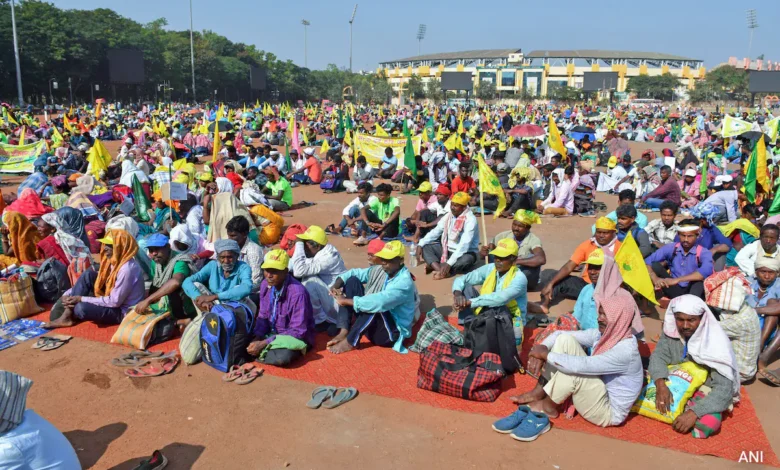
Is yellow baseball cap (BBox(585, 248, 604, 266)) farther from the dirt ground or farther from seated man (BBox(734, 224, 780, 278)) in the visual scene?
seated man (BBox(734, 224, 780, 278))

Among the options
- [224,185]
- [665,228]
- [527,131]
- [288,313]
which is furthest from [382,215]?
[527,131]

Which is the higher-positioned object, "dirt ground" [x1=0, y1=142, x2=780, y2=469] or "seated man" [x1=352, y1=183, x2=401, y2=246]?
"seated man" [x1=352, y1=183, x2=401, y2=246]

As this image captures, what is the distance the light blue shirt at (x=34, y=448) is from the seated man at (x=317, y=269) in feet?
9.37

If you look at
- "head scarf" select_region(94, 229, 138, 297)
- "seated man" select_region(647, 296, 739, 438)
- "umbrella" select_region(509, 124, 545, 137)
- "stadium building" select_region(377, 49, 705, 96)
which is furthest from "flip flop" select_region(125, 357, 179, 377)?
"stadium building" select_region(377, 49, 705, 96)

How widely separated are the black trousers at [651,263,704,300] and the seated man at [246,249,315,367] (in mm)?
3597

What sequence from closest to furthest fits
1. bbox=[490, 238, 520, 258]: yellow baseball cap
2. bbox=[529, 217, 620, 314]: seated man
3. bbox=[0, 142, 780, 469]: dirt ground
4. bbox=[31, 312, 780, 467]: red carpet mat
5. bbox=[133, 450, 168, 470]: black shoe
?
1. bbox=[133, 450, 168, 470]: black shoe
2. bbox=[0, 142, 780, 469]: dirt ground
3. bbox=[31, 312, 780, 467]: red carpet mat
4. bbox=[490, 238, 520, 258]: yellow baseball cap
5. bbox=[529, 217, 620, 314]: seated man

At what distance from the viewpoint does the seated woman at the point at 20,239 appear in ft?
22.2

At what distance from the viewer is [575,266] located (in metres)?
6.18

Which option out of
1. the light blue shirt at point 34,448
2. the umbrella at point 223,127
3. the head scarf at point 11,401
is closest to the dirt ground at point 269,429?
the light blue shirt at point 34,448

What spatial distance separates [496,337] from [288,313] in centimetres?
173

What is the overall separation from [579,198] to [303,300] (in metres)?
7.41

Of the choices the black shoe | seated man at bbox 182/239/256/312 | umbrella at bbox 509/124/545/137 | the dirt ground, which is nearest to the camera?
the black shoe

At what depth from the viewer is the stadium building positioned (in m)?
88.4

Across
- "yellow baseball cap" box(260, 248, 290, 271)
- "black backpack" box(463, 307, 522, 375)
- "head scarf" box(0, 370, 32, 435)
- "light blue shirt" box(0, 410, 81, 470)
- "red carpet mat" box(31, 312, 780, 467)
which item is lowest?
"red carpet mat" box(31, 312, 780, 467)
